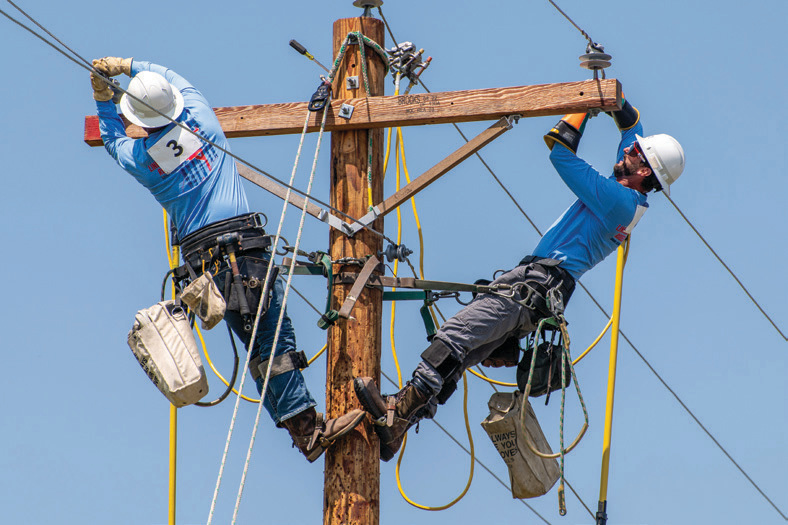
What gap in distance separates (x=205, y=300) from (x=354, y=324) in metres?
0.87

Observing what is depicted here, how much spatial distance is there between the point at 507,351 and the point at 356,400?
0.98 m

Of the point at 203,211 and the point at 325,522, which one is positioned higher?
the point at 203,211

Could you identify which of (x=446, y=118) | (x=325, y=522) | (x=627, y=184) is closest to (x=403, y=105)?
(x=446, y=118)

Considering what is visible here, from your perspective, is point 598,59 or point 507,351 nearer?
point 598,59

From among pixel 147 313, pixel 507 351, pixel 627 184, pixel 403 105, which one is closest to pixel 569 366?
pixel 507 351

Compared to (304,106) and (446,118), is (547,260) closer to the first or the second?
(446,118)

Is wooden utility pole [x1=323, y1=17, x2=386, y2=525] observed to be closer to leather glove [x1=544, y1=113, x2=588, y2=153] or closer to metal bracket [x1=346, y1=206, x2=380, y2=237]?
metal bracket [x1=346, y1=206, x2=380, y2=237]

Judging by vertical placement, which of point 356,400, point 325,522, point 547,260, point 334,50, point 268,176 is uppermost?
point 334,50

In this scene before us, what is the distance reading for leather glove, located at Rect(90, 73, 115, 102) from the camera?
8.08 m

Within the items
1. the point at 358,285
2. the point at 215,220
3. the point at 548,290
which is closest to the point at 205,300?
the point at 215,220

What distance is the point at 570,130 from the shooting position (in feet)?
27.1

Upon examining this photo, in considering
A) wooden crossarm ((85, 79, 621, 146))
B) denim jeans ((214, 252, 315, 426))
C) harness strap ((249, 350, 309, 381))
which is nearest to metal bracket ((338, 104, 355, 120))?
wooden crossarm ((85, 79, 621, 146))

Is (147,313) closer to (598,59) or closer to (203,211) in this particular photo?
(203,211)

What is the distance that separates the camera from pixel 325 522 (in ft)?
26.3
